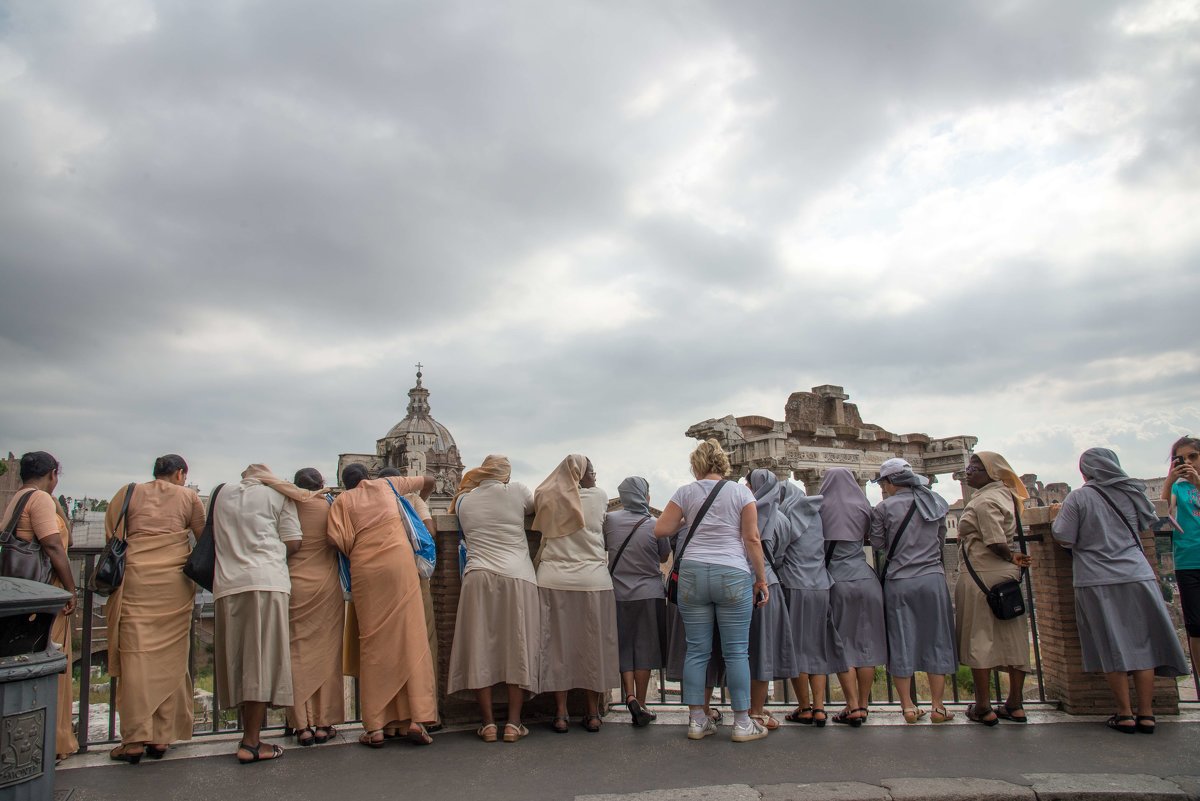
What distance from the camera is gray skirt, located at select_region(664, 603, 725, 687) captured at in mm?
5617

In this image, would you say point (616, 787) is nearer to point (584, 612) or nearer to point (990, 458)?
point (584, 612)

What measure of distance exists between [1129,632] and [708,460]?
2965 millimetres

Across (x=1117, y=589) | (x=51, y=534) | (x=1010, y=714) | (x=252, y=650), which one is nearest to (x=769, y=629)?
(x=1010, y=714)

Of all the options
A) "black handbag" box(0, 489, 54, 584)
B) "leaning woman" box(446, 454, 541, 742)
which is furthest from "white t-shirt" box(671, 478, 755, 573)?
"black handbag" box(0, 489, 54, 584)

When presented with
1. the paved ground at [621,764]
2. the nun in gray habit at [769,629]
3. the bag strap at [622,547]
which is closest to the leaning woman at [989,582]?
the paved ground at [621,764]

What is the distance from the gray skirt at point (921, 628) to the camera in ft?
18.4

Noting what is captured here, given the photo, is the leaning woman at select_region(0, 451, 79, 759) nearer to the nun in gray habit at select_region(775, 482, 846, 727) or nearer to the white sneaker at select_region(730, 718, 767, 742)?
the white sneaker at select_region(730, 718, 767, 742)

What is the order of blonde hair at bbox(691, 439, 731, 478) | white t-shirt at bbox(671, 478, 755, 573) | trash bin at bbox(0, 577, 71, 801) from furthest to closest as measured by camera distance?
blonde hair at bbox(691, 439, 731, 478)
white t-shirt at bbox(671, 478, 755, 573)
trash bin at bbox(0, 577, 71, 801)

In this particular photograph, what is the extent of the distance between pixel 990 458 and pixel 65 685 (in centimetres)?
610

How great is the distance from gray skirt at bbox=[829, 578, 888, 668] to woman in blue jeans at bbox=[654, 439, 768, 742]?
2.48 feet

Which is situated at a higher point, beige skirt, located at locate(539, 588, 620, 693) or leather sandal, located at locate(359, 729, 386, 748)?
beige skirt, located at locate(539, 588, 620, 693)

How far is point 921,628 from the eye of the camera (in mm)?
5680

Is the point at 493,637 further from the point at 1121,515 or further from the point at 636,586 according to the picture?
the point at 1121,515

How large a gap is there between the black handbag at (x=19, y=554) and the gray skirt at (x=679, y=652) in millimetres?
3907
